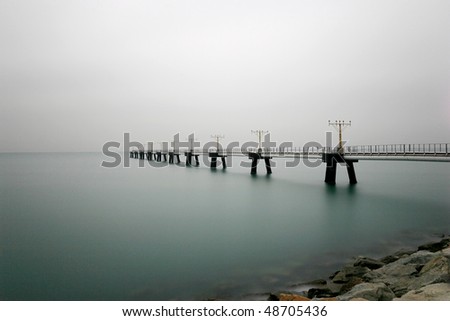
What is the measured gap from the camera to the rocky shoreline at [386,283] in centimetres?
560

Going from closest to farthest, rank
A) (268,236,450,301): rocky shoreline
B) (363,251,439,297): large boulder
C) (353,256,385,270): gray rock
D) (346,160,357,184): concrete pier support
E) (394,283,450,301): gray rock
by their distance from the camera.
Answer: (394,283,450,301): gray rock → (268,236,450,301): rocky shoreline → (363,251,439,297): large boulder → (353,256,385,270): gray rock → (346,160,357,184): concrete pier support

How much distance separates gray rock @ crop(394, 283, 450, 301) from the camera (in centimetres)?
523

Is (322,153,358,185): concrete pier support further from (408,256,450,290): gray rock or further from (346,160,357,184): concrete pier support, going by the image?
(408,256,450,290): gray rock

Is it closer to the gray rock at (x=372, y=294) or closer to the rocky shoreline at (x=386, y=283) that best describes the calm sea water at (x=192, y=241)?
the rocky shoreline at (x=386, y=283)

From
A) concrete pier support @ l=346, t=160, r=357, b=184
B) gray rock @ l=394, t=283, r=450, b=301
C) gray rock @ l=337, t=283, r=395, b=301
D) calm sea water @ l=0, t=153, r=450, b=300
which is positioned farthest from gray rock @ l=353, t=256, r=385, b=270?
concrete pier support @ l=346, t=160, r=357, b=184

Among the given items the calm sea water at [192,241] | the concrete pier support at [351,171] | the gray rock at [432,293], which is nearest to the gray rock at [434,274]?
the gray rock at [432,293]

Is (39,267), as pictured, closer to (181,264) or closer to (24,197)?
(181,264)

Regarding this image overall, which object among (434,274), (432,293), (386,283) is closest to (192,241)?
(386,283)

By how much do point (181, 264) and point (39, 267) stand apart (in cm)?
468

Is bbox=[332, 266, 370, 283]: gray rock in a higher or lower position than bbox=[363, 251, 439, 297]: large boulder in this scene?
lower

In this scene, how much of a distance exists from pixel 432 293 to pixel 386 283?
58.2 inches

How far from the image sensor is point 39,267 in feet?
31.6

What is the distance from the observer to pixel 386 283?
675 centimetres

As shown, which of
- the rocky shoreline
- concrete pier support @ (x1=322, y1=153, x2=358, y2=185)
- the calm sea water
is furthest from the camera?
concrete pier support @ (x1=322, y1=153, x2=358, y2=185)
